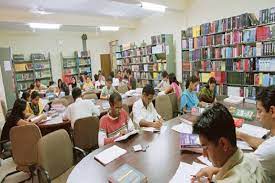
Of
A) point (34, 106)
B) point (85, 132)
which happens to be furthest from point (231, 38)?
point (34, 106)

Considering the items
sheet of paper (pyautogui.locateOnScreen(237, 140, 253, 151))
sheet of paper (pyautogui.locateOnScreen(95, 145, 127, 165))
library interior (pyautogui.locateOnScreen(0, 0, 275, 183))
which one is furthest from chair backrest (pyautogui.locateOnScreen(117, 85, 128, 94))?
sheet of paper (pyautogui.locateOnScreen(237, 140, 253, 151))

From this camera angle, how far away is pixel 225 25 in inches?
188

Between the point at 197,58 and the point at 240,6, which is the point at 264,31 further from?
the point at 197,58

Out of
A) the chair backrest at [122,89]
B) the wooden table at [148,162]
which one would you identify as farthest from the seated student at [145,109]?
the chair backrest at [122,89]

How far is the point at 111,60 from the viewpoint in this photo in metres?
10.5

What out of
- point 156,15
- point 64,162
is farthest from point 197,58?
point 64,162

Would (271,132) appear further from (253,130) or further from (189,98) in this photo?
(189,98)

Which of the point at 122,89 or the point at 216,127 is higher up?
the point at 216,127

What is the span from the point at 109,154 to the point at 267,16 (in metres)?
4.06

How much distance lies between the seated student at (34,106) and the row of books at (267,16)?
4487 millimetres

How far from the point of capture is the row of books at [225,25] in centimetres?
435

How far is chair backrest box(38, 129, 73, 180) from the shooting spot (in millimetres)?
1876

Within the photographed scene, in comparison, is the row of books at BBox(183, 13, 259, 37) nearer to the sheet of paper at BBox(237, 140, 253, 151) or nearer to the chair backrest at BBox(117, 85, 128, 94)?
the chair backrest at BBox(117, 85, 128, 94)

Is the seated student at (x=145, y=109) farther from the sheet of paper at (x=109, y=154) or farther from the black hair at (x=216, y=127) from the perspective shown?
the black hair at (x=216, y=127)
